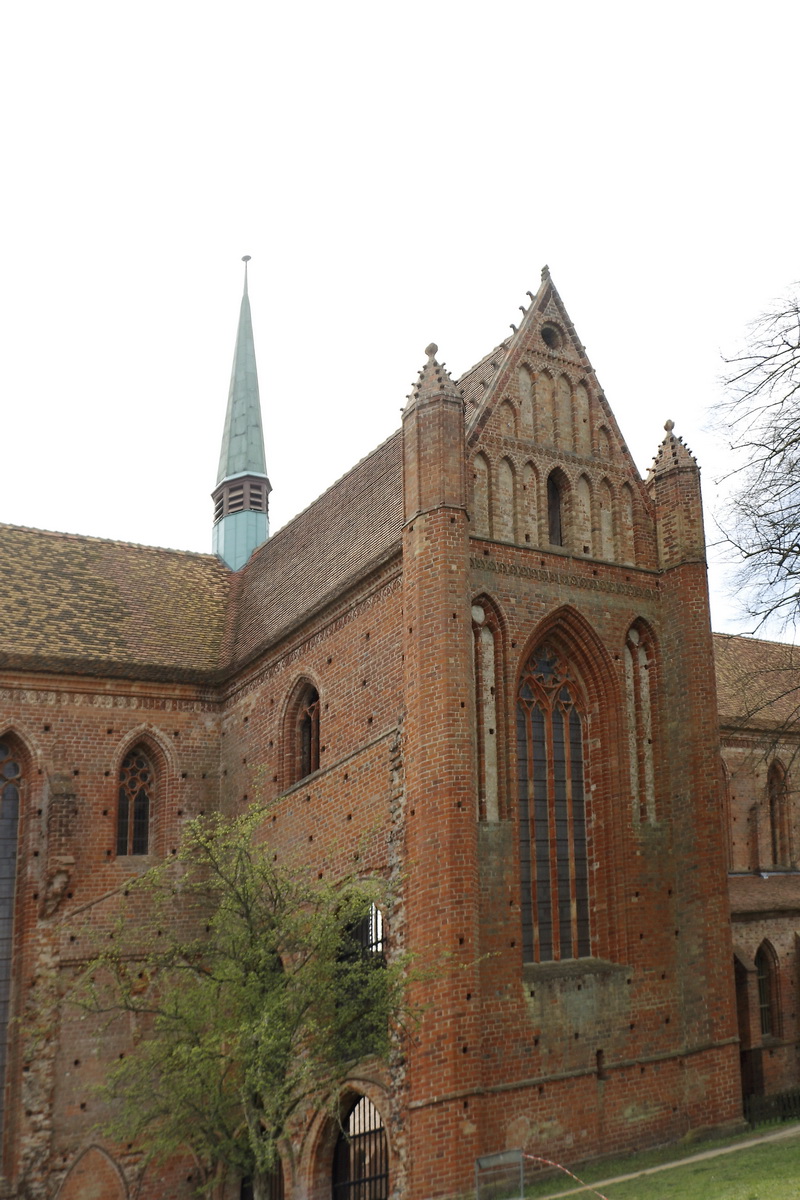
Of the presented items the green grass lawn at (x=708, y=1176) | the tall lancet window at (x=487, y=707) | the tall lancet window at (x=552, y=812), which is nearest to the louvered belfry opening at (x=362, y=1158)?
the green grass lawn at (x=708, y=1176)

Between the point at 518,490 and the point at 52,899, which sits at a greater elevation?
the point at 518,490

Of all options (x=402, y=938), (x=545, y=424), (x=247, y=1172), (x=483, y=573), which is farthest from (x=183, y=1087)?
(x=545, y=424)

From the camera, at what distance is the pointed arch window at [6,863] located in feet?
84.7

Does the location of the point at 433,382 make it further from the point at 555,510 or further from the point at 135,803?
the point at 135,803

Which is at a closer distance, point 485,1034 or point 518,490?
point 485,1034

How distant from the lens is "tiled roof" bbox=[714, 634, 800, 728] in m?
33.1

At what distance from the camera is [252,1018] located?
61.0ft

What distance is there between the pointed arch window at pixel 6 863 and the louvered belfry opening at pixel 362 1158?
7196 mm

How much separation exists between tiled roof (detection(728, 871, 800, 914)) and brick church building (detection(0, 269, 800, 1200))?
17cm

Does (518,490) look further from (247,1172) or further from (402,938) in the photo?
(247,1172)

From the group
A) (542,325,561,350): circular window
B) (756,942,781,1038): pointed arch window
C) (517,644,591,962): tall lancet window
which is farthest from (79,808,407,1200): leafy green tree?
(756,942,781,1038): pointed arch window

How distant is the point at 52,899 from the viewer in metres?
26.4

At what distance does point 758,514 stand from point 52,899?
1655 centimetres

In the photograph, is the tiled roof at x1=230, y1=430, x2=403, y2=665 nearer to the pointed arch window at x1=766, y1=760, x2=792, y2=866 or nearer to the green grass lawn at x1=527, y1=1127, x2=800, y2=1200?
the green grass lawn at x1=527, y1=1127, x2=800, y2=1200
